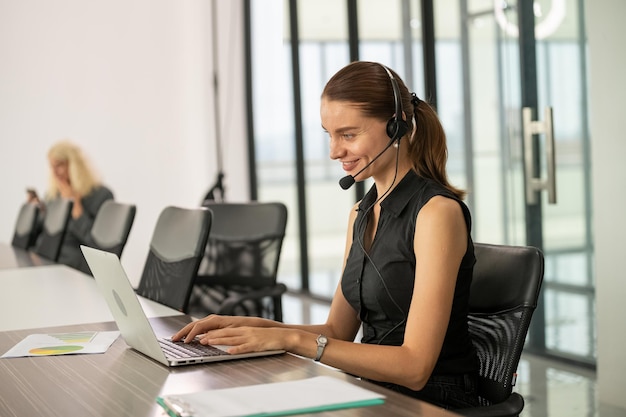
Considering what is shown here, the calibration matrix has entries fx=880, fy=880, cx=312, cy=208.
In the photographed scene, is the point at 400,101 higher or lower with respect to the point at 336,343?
higher

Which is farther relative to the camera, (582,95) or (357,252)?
(582,95)

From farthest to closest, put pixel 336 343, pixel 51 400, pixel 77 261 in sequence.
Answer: pixel 77 261 < pixel 336 343 < pixel 51 400

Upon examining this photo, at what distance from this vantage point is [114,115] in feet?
25.2

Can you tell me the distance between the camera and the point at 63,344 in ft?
6.33

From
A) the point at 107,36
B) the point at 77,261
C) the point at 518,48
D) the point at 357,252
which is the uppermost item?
the point at 107,36

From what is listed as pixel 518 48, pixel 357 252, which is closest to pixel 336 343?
pixel 357 252

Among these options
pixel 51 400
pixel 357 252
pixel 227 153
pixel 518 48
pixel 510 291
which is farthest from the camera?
pixel 227 153

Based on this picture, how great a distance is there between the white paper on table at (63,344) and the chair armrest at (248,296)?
121 cm

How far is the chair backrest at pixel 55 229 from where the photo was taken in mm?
4559

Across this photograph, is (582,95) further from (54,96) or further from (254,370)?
(54,96)

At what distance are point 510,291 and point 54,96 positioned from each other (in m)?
6.36

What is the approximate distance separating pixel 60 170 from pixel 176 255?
389 centimetres

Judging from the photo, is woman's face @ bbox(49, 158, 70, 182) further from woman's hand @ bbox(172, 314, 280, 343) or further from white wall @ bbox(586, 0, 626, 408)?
woman's hand @ bbox(172, 314, 280, 343)

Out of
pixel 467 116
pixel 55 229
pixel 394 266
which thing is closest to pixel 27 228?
pixel 55 229
